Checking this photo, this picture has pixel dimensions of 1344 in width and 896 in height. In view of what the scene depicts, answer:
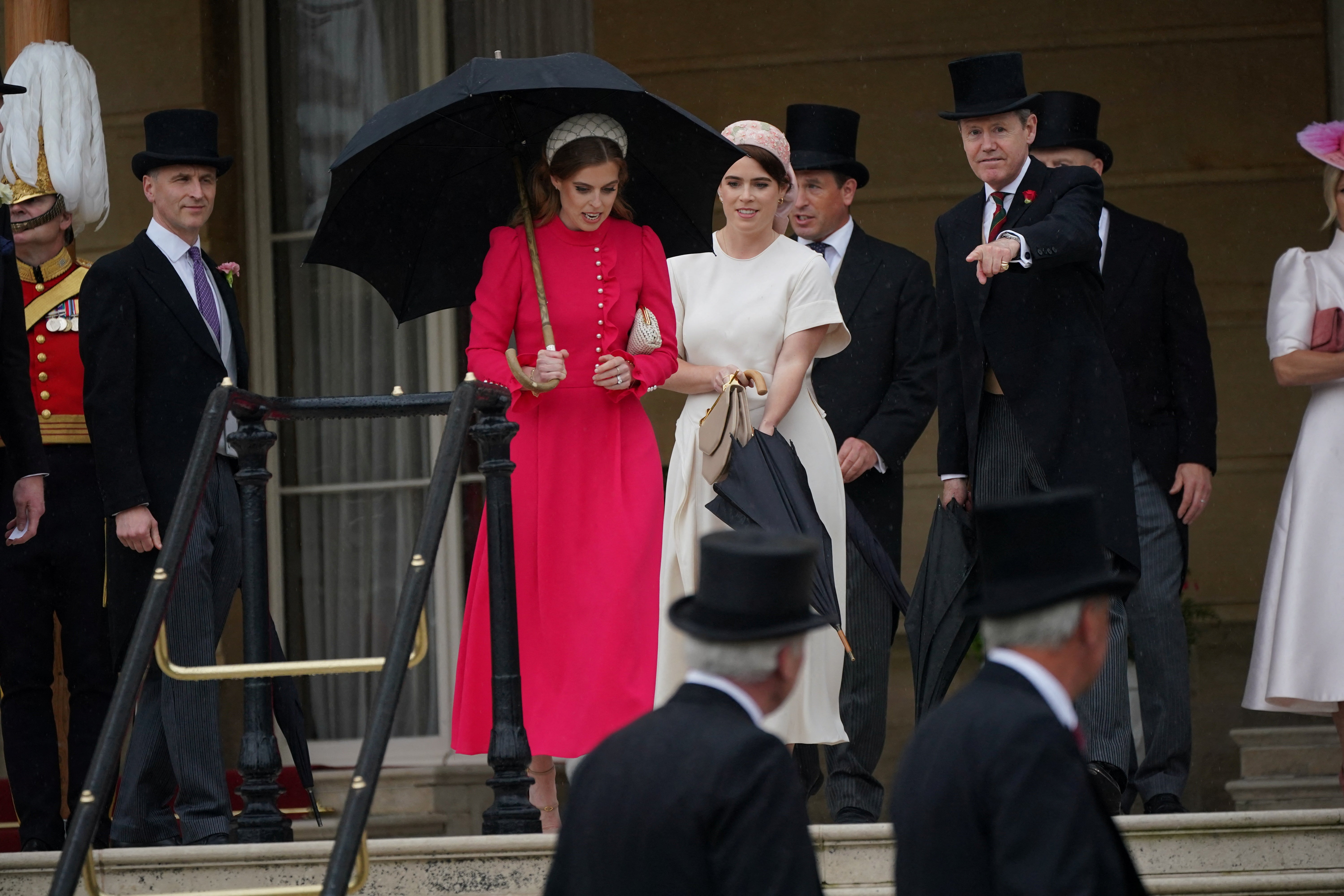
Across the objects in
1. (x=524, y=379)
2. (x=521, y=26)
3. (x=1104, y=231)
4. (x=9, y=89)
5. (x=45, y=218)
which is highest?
(x=521, y=26)

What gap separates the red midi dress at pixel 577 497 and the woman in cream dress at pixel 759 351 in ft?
0.27

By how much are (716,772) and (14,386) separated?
2880mm

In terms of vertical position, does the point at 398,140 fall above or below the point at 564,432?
above

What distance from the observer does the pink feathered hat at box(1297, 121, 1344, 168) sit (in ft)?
16.5

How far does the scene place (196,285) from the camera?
4.97 m

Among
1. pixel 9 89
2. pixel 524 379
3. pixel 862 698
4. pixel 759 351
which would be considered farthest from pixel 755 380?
pixel 9 89

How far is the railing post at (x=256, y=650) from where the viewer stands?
13.7ft

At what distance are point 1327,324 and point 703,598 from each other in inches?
122

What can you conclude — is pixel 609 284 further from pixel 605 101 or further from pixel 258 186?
pixel 258 186

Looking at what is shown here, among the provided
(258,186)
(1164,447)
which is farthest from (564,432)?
(258,186)

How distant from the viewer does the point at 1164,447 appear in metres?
4.96

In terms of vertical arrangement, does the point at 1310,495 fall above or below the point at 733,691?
above

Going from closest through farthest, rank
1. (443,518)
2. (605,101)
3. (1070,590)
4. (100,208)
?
(1070,590)
(443,518)
(605,101)
(100,208)

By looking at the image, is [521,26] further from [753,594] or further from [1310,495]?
[753,594]
